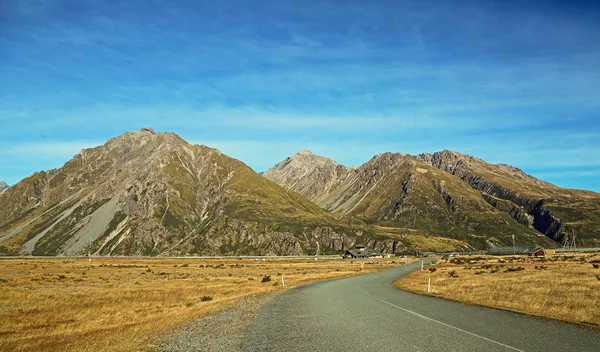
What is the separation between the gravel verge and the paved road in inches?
24.4

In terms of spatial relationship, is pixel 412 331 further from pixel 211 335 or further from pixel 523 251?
pixel 523 251

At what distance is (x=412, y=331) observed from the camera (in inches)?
665

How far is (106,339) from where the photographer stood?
17.6m

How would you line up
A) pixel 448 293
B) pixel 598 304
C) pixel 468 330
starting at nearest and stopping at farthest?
pixel 468 330
pixel 598 304
pixel 448 293

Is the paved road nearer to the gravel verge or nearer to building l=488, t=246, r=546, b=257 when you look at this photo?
the gravel verge

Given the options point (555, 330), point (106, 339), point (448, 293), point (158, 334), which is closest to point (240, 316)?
point (158, 334)

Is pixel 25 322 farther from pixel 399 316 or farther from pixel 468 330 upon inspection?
pixel 468 330

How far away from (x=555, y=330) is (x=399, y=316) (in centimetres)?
692

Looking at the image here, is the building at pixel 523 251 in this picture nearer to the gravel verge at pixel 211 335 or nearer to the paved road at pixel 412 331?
the paved road at pixel 412 331

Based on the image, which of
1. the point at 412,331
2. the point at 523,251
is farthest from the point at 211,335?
the point at 523,251

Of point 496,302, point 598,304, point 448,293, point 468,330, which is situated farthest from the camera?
point 448,293

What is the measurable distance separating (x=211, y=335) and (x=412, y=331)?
8624 millimetres

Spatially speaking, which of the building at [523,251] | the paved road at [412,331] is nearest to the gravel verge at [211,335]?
the paved road at [412,331]

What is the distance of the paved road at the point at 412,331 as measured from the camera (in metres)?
14.2
